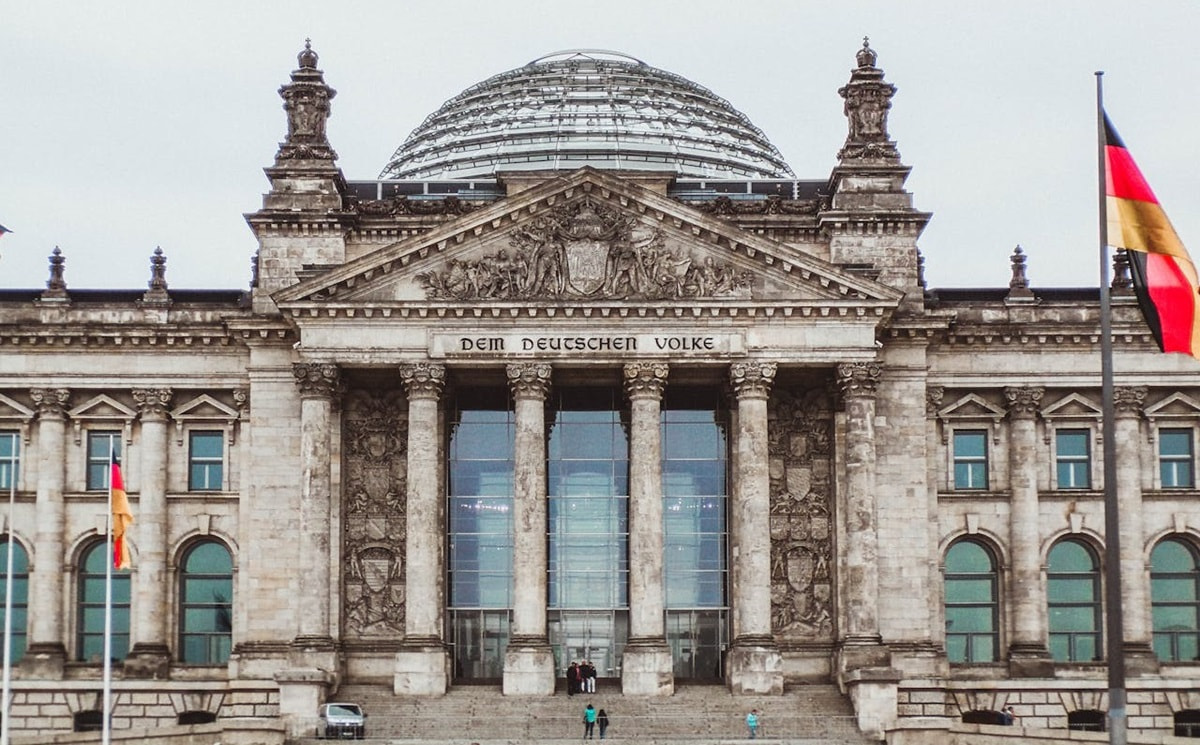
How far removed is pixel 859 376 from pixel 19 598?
108 ft

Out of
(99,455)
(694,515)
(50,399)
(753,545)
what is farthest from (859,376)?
(50,399)

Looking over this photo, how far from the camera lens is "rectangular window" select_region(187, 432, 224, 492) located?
7500 centimetres

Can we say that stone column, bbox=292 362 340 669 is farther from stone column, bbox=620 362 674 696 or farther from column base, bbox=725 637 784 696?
column base, bbox=725 637 784 696

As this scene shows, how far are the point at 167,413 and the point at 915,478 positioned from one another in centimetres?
2824

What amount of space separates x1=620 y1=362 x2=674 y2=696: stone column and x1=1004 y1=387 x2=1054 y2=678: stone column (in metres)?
13.6

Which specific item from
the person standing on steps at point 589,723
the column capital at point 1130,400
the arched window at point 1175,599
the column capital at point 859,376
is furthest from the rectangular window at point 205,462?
the arched window at point 1175,599

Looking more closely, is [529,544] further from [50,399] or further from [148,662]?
[50,399]

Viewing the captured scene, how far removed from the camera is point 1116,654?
36.8 meters

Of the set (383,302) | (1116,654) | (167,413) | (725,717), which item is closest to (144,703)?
(167,413)

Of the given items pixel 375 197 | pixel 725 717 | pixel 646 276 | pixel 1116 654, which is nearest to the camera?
pixel 1116 654

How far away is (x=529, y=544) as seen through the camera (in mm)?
68812

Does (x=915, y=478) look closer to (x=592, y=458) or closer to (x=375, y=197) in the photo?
(x=592, y=458)

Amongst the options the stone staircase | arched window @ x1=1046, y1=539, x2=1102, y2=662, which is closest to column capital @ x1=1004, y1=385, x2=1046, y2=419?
arched window @ x1=1046, y1=539, x2=1102, y2=662

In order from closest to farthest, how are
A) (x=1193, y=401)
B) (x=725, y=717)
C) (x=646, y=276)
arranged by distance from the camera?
(x=725, y=717) → (x=646, y=276) → (x=1193, y=401)
